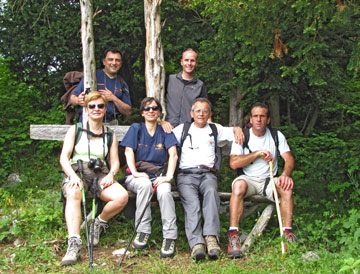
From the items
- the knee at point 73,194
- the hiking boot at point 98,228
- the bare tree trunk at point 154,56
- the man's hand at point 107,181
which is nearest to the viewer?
the knee at point 73,194

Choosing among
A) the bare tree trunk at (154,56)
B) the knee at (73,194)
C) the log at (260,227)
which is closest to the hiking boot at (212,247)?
the log at (260,227)

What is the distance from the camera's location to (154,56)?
587 cm

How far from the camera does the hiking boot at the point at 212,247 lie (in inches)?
174

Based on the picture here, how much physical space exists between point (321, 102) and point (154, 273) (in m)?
5.56

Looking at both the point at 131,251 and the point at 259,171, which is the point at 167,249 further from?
the point at 259,171

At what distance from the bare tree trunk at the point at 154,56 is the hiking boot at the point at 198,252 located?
7.29 ft

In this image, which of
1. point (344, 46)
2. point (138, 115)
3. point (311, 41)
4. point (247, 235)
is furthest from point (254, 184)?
point (138, 115)

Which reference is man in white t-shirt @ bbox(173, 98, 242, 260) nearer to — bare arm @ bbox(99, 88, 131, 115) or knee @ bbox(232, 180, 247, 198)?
knee @ bbox(232, 180, 247, 198)

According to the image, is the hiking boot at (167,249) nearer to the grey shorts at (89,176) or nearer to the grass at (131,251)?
the grass at (131,251)

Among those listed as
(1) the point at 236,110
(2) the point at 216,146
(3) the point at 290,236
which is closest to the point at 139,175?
(2) the point at 216,146

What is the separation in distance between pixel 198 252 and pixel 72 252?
1.30m

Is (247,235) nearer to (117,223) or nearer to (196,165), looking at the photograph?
(196,165)

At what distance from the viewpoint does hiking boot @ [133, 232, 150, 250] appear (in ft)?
15.1

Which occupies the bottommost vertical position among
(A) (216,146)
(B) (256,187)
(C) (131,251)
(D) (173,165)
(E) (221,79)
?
(C) (131,251)
